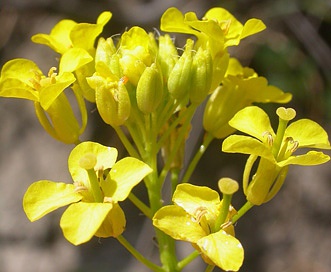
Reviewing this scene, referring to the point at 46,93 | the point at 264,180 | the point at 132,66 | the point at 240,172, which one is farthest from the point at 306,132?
the point at 240,172

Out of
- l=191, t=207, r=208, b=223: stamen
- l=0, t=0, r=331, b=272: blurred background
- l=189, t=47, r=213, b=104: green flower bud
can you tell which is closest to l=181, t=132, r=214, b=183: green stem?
l=189, t=47, r=213, b=104: green flower bud

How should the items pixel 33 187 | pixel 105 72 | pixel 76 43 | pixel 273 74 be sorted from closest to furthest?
1. pixel 33 187
2. pixel 105 72
3. pixel 76 43
4. pixel 273 74

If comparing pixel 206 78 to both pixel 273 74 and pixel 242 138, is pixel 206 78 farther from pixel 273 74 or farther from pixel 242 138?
pixel 273 74

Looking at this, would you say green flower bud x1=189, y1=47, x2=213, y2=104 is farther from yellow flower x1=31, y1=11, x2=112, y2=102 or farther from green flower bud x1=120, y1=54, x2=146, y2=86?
yellow flower x1=31, y1=11, x2=112, y2=102

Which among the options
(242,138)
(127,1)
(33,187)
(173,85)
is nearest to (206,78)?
(173,85)

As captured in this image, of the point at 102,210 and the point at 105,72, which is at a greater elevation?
the point at 105,72

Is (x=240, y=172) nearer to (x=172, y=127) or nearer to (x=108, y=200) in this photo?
(x=172, y=127)

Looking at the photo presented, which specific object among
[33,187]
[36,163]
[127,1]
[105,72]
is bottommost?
[36,163]
